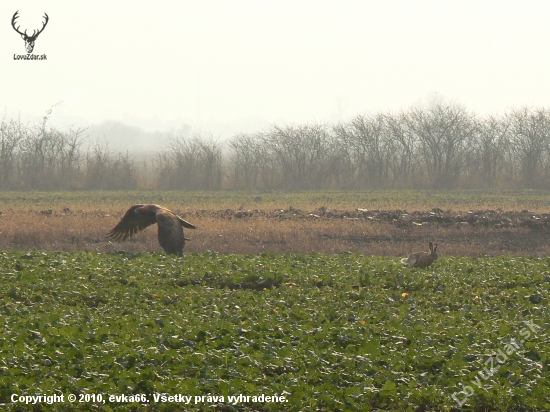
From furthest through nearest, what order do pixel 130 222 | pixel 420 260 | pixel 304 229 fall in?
pixel 304 229 < pixel 130 222 < pixel 420 260

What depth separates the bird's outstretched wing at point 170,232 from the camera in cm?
1447

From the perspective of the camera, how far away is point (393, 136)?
41438mm

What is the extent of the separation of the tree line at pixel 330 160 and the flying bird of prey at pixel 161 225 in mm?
22891

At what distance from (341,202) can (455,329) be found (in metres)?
19.9

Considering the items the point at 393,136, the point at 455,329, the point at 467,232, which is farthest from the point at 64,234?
the point at 393,136

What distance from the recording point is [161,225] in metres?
14.5

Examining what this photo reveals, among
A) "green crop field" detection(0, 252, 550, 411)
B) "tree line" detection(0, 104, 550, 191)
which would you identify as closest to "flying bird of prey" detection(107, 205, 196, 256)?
"green crop field" detection(0, 252, 550, 411)

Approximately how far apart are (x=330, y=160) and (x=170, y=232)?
25.8 metres

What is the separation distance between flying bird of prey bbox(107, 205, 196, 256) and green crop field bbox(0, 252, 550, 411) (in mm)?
1476

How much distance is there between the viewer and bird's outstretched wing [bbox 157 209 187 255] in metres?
14.5

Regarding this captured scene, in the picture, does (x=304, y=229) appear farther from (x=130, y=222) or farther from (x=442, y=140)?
(x=442, y=140)

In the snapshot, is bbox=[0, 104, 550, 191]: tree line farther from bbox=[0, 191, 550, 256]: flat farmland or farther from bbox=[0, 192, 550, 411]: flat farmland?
bbox=[0, 192, 550, 411]: flat farmland

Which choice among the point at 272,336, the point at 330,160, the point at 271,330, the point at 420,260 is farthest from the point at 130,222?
the point at 330,160

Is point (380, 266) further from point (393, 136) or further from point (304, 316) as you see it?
point (393, 136)
